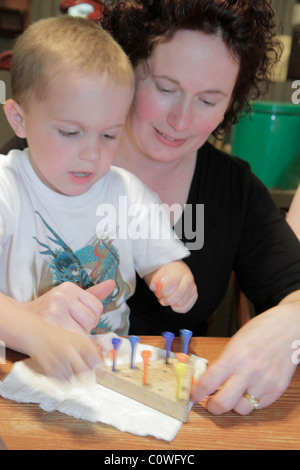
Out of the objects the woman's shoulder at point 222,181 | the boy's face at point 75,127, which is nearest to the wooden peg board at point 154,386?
the boy's face at point 75,127

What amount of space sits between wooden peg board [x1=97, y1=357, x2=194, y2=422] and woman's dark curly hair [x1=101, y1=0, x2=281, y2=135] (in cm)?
68

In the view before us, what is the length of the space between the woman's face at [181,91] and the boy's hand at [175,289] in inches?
13.3

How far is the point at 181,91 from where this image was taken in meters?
1.04

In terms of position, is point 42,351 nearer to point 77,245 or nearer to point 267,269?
point 77,245

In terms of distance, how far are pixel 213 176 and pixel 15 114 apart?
57cm

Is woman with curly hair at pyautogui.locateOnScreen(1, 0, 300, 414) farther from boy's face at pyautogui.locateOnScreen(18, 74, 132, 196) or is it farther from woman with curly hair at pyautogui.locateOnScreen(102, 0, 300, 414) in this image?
boy's face at pyautogui.locateOnScreen(18, 74, 132, 196)

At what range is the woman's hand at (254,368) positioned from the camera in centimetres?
73

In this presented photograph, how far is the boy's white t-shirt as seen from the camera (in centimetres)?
91

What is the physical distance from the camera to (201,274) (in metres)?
1.24

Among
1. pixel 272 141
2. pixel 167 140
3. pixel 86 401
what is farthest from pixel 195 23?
pixel 272 141

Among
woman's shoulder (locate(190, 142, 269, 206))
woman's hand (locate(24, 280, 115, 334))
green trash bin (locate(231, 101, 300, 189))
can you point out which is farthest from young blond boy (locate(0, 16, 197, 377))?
green trash bin (locate(231, 101, 300, 189))

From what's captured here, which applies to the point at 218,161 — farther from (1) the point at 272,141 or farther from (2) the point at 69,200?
(1) the point at 272,141

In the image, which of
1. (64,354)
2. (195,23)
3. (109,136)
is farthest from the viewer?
(195,23)

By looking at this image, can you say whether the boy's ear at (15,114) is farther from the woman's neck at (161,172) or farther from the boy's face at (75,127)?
the woman's neck at (161,172)
